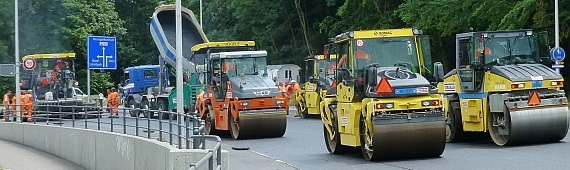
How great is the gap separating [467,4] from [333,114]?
2133 centimetres

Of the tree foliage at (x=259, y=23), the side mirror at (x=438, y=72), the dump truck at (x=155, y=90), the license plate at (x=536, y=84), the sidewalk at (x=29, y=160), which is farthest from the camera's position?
the tree foliage at (x=259, y=23)

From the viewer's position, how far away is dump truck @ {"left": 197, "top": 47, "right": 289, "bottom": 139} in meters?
24.0

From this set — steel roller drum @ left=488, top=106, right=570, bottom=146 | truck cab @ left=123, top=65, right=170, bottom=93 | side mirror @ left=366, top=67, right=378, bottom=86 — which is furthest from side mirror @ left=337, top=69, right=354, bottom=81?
truck cab @ left=123, top=65, right=170, bottom=93

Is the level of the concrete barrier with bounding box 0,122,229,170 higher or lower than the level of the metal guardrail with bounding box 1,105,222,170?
lower

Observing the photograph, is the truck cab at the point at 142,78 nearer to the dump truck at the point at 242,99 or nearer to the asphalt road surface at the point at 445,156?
the dump truck at the point at 242,99

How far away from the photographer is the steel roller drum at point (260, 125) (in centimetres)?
2384

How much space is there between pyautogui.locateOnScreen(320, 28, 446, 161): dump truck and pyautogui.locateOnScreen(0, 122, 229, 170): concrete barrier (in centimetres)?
387

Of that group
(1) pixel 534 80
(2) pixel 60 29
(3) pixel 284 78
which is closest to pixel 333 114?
(1) pixel 534 80

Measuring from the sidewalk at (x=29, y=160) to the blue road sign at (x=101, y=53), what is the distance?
16.2 feet

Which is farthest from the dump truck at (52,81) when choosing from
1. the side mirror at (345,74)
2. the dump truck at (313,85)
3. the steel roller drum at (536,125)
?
the steel roller drum at (536,125)

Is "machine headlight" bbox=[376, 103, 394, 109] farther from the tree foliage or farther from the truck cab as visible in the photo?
the truck cab

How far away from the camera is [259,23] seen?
6228 cm

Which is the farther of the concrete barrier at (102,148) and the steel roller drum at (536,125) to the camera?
the steel roller drum at (536,125)

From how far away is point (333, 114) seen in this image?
721 inches
